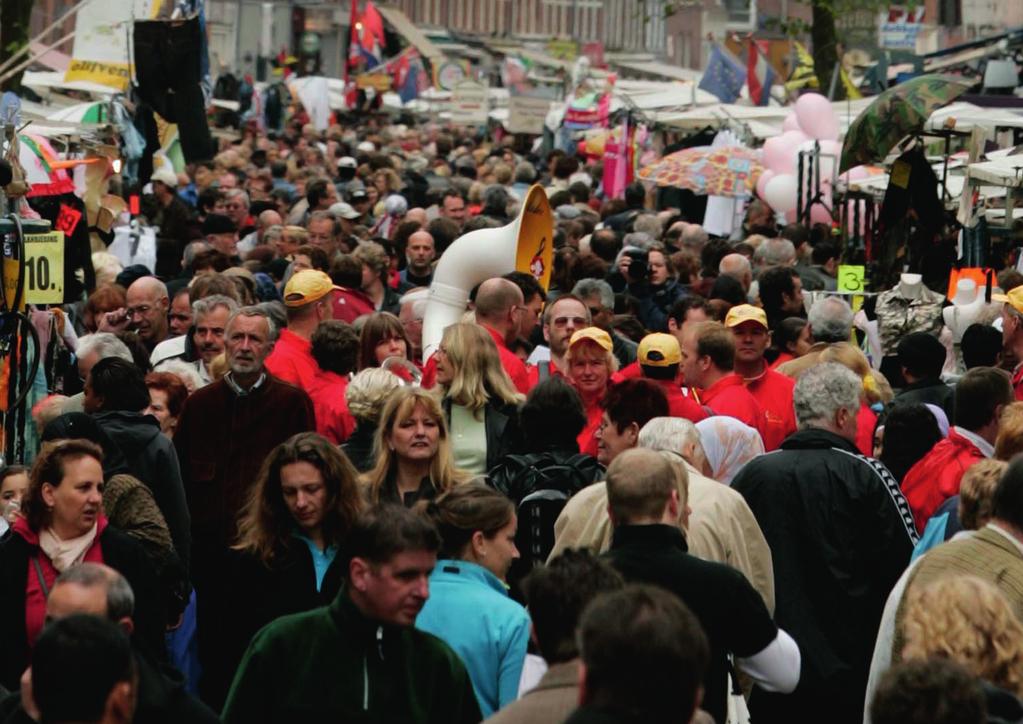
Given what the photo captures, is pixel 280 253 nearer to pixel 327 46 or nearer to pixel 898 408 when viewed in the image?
pixel 898 408

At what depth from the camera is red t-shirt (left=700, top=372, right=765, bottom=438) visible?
9.16 m

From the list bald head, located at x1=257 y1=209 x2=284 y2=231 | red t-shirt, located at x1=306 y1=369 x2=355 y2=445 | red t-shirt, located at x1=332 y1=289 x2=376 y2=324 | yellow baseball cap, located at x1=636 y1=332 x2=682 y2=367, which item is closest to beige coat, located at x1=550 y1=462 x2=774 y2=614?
yellow baseball cap, located at x1=636 y1=332 x2=682 y2=367

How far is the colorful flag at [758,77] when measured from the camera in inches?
1324

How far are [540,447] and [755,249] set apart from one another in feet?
30.6

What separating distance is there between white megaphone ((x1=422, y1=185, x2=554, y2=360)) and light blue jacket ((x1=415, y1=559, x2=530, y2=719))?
5228 millimetres

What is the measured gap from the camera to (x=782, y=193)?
69.9 ft

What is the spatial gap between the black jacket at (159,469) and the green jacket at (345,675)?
2802mm

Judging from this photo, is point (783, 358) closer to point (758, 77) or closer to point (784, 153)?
point (784, 153)

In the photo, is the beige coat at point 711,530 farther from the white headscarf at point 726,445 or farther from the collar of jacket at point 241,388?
the collar of jacket at point 241,388

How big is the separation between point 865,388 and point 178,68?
9.33m

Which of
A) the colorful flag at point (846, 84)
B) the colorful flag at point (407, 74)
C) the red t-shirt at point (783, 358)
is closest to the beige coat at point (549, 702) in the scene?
the red t-shirt at point (783, 358)

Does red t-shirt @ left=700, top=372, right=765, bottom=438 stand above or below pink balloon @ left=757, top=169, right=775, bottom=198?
below

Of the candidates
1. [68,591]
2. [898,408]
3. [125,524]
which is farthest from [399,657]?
[898,408]

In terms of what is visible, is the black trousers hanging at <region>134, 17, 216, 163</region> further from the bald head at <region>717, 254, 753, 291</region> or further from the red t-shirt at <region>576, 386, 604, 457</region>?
the red t-shirt at <region>576, 386, 604, 457</region>
